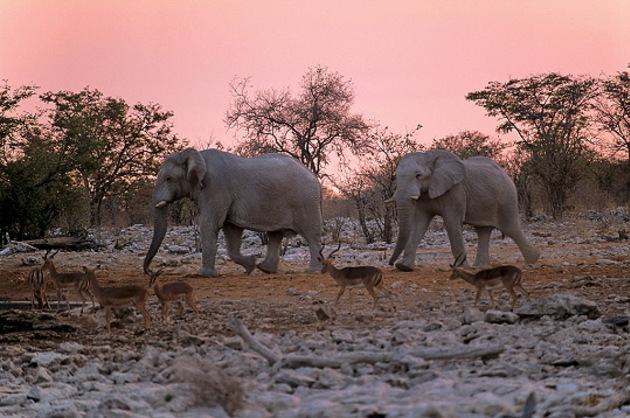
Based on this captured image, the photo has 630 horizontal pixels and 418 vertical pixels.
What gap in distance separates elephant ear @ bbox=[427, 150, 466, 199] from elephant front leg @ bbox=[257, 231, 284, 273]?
3113 millimetres

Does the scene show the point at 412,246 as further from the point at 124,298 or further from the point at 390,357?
Answer: the point at 390,357

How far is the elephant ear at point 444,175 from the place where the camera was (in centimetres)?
1483

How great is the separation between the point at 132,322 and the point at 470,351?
4496 mm

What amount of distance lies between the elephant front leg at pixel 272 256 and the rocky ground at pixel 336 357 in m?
3.52

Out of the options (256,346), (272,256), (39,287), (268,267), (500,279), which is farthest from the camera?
(272,256)

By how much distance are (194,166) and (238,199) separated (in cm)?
108

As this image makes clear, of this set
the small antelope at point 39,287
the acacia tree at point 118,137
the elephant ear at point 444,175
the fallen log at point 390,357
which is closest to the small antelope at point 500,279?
the fallen log at point 390,357

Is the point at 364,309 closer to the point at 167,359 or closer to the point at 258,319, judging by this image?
the point at 258,319

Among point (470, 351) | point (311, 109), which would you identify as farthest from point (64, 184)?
point (470, 351)

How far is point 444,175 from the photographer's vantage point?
1491 centimetres

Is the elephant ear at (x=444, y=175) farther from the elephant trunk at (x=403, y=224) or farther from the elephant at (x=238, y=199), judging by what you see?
the elephant at (x=238, y=199)

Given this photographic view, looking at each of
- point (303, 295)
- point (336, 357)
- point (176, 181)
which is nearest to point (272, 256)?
point (176, 181)

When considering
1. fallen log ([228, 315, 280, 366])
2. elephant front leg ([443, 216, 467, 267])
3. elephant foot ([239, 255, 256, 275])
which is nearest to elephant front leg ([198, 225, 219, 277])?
elephant foot ([239, 255, 256, 275])

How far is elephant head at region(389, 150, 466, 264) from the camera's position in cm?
1479
